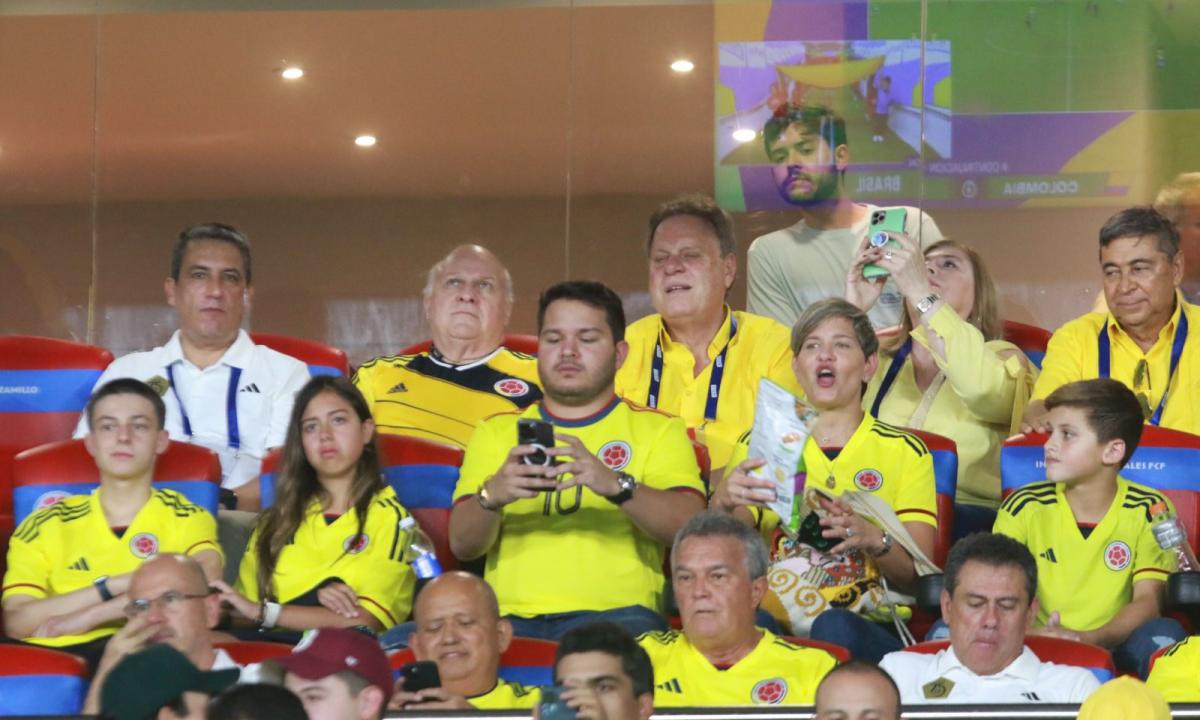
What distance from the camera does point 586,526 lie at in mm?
4746

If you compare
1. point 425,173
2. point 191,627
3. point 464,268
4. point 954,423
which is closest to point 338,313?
point 425,173

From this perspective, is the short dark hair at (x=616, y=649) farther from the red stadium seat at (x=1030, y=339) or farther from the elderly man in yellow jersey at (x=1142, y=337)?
the red stadium seat at (x=1030, y=339)

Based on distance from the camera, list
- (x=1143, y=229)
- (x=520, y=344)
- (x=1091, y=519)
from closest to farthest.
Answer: (x=1091, y=519) → (x=1143, y=229) → (x=520, y=344)

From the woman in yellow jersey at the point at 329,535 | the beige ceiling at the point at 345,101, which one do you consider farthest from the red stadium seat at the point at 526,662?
the beige ceiling at the point at 345,101

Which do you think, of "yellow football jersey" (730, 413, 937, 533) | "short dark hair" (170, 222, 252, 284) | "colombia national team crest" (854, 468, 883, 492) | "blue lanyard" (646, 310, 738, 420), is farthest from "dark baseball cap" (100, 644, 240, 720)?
"short dark hair" (170, 222, 252, 284)

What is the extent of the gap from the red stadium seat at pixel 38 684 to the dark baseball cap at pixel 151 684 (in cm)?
122

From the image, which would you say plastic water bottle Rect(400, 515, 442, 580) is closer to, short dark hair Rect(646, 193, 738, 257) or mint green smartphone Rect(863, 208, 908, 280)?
short dark hair Rect(646, 193, 738, 257)

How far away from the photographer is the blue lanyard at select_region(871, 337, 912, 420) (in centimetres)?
587

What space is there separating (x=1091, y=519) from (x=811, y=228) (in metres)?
2.74

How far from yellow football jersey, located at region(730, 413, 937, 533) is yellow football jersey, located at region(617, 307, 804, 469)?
61 cm

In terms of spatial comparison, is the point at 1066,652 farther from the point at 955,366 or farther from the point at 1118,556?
the point at 955,366

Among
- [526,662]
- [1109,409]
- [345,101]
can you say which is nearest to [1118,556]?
[1109,409]

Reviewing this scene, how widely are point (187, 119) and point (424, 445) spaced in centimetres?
287

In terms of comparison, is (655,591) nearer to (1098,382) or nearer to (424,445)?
(424,445)
